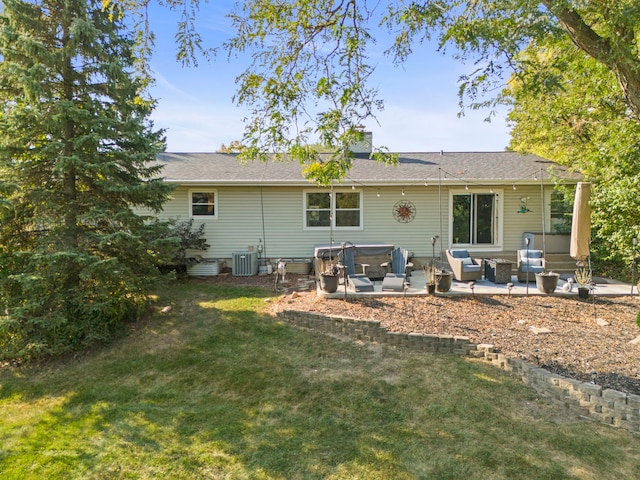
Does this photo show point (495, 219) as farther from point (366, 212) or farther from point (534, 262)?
point (366, 212)

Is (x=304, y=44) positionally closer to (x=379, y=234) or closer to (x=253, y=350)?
(x=253, y=350)

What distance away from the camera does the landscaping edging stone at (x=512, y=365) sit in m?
3.71

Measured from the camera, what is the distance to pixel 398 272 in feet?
30.7

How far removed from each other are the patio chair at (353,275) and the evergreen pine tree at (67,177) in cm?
413

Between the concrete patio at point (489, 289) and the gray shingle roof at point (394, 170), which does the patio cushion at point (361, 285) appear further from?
the gray shingle roof at point (394, 170)

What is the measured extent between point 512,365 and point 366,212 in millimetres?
6911

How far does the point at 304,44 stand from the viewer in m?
5.75

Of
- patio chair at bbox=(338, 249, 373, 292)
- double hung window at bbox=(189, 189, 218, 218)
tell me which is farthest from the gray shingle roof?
patio chair at bbox=(338, 249, 373, 292)

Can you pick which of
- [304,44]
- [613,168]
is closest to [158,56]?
[304,44]

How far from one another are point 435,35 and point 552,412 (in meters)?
5.64

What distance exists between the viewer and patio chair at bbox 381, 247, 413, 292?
7.82 m

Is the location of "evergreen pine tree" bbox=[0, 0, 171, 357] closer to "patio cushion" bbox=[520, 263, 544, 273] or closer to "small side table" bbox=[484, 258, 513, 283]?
"small side table" bbox=[484, 258, 513, 283]

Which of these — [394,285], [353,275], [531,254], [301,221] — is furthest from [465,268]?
[301,221]

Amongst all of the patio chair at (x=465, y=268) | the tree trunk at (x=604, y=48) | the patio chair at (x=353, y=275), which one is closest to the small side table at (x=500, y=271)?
the patio chair at (x=465, y=268)
